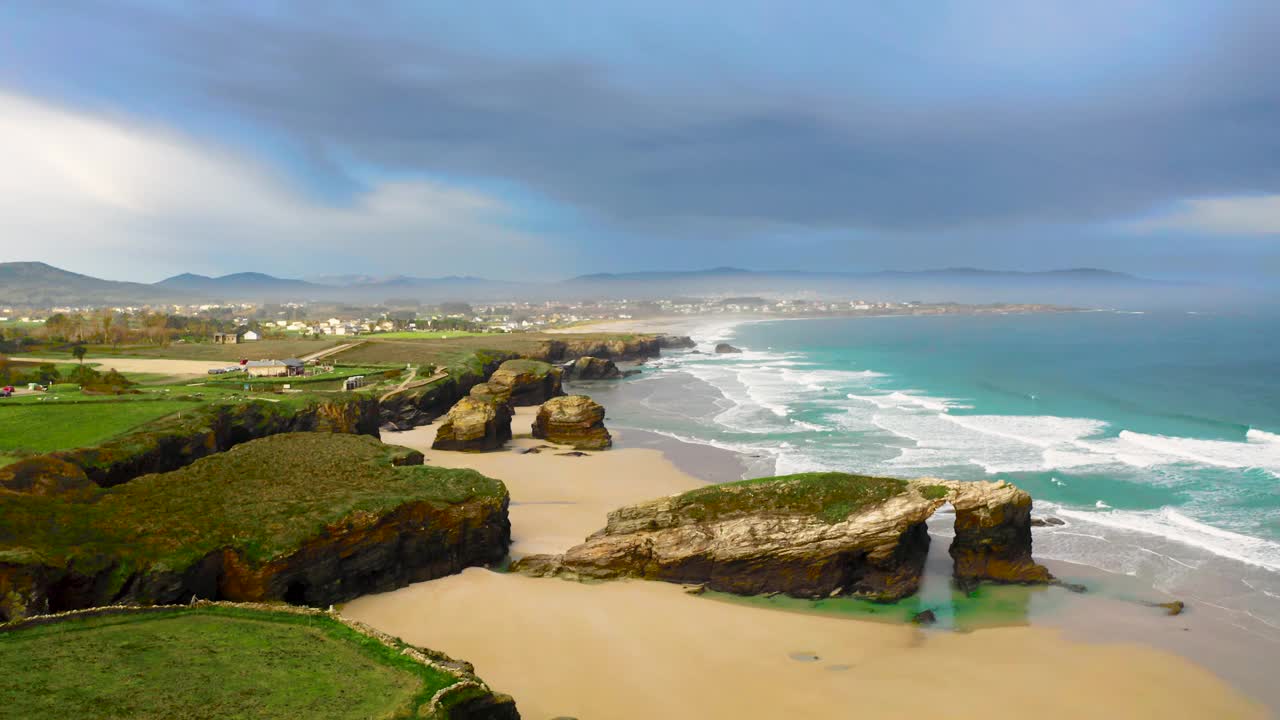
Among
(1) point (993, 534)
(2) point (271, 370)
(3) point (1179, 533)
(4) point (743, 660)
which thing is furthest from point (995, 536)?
(2) point (271, 370)

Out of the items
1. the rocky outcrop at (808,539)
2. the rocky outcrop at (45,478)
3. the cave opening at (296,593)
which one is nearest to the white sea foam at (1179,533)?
the rocky outcrop at (808,539)

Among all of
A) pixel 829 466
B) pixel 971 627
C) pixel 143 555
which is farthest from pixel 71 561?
pixel 829 466

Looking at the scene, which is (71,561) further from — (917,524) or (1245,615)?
(1245,615)

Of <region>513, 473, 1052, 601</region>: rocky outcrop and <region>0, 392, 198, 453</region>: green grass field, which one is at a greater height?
<region>0, 392, 198, 453</region>: green grass field

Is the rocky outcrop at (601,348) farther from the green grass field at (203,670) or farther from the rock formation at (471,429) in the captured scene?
the green grass field at (203,670)

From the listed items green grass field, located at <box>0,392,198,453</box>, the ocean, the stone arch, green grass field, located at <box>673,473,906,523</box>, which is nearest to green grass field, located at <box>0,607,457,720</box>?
green grass field, located at <box>673,473,906,523</box>

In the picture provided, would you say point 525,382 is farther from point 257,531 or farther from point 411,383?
point 257,531

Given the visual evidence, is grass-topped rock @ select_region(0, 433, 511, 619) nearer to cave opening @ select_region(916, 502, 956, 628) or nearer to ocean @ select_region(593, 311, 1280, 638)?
cave opening @ select_region(916, 502, 956, 628)
